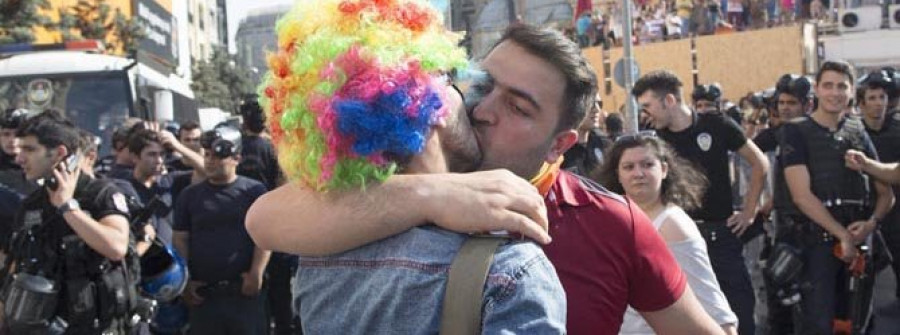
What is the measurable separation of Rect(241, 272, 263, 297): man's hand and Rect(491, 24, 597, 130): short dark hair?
5040mm

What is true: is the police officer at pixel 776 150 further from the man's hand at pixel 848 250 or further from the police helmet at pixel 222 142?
the police helmet at pixel 222 142

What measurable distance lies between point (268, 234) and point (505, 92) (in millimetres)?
546

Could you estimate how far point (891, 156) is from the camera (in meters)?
7.30

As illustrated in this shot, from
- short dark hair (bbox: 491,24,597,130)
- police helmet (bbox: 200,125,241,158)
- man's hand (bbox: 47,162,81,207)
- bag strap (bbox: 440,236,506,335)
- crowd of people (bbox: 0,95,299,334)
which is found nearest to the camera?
bag strap (bbox: 440,236,506,335)

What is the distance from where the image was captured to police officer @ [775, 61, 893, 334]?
6.68m

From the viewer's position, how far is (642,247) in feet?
8.14

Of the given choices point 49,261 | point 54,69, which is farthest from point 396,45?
point 54,69


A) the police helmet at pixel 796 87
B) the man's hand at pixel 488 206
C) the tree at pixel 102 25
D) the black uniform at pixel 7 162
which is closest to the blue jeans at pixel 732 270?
the police helmet at pixel 796 87

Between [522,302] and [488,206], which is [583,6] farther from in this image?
[522,302]

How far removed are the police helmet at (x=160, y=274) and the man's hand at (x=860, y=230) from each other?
12.6ft

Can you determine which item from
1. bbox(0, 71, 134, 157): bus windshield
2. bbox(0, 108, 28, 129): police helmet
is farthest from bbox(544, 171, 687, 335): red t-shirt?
bbox(0, 71, 134, 157): bus windshield

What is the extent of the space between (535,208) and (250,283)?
5.47 meters

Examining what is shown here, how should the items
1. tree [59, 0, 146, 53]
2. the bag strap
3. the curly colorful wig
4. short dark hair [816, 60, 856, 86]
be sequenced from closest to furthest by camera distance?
the bag strap
the curly colorful wig
short dark hair [816, 60, 856, 86]
tree [59, 0, 146, 53]

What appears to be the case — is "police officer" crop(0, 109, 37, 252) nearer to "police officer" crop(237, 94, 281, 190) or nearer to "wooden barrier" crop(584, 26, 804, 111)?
"police officer" crop(237, 94, 281, 190)
